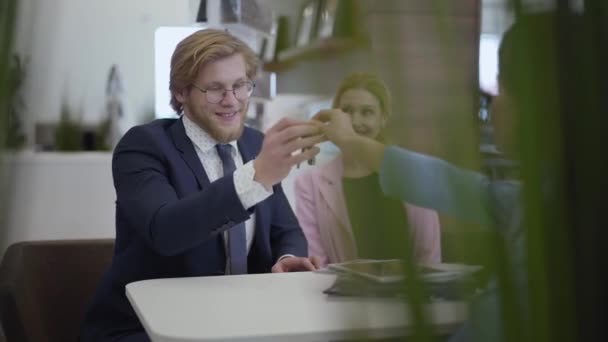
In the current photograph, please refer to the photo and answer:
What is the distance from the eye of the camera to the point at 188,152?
5.09 ft

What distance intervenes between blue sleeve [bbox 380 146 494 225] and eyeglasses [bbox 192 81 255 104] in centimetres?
125

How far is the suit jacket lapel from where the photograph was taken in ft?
5.04

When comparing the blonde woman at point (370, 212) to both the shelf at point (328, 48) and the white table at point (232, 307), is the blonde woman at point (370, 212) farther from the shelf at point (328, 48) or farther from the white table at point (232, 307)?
the white table at point (232, 307)

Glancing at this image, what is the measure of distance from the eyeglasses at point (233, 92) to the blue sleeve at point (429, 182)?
1248mm

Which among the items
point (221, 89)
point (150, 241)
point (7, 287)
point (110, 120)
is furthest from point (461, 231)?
point (221, 89)

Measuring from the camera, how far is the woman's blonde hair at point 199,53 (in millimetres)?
1527

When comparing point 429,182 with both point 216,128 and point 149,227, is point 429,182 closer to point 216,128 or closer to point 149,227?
point 149,227

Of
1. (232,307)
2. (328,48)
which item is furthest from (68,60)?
(232,307)

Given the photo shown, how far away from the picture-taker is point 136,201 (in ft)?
4.64

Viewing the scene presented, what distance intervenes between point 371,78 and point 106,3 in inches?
6.3

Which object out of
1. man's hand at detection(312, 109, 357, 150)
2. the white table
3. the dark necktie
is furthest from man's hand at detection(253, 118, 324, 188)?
man's hand at detection(312, 109, 357, 150)

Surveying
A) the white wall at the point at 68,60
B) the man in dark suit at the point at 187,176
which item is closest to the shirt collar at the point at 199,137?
the man in dark suit at the point at 187,176

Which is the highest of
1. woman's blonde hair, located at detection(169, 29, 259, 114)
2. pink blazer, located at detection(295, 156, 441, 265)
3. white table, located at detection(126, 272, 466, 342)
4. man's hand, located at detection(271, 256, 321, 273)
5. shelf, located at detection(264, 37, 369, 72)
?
woman's blonde hair, located at detection(169, 29, 259, 114)

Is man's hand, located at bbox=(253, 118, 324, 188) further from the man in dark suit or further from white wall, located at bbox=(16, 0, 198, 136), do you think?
white wall, located at bbox=(16, 0, 198, 136)
